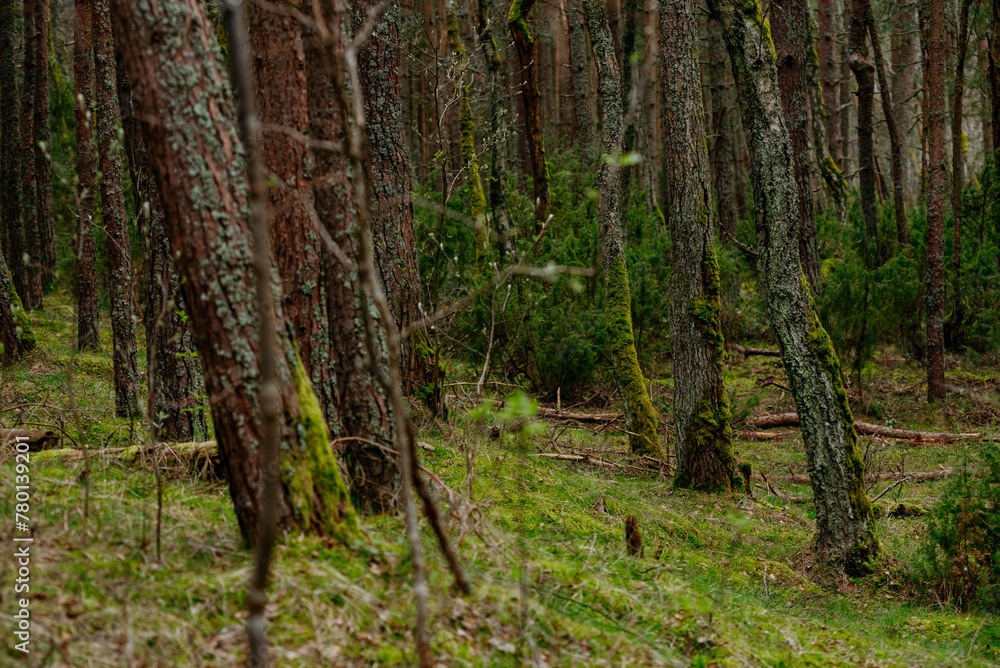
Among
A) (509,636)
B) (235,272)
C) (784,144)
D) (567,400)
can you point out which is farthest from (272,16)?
(567,400)

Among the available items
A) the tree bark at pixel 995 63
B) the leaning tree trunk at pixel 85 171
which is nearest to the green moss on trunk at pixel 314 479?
the leaning tree trunk at pixel 85 171

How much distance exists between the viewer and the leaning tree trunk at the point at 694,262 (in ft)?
23.4

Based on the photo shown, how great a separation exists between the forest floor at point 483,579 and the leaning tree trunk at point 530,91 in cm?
495

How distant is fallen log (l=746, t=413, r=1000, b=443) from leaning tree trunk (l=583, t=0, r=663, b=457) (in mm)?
2512

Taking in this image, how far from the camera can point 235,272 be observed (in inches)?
117

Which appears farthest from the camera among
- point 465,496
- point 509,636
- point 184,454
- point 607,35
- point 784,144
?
point 607,35

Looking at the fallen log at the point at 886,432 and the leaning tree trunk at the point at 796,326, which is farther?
the fallen log at the point at 886,432

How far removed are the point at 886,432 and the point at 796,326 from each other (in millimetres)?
4581

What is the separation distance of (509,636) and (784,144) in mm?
4330

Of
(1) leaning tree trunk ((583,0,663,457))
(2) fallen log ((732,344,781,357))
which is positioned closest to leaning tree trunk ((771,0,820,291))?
(2) fallen log ((732,344,781,357))

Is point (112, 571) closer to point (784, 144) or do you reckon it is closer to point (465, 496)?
point (465, 496)

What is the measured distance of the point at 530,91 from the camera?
35.2ft

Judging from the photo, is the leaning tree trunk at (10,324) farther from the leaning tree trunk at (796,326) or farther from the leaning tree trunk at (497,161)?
the leaning tree trunk at (796,326)

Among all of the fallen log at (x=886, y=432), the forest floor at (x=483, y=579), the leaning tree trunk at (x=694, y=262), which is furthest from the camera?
the fallen log at (x=886, y=432)
